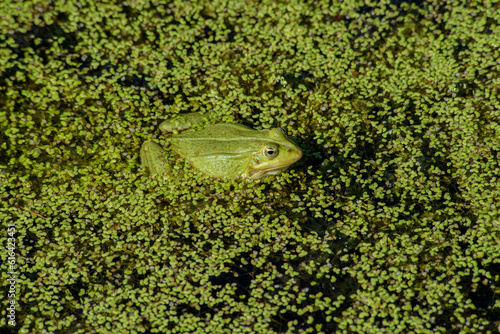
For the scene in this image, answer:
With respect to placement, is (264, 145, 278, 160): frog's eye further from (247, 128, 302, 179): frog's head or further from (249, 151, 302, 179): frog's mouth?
(249, 151, 302, 179): frog's mouth

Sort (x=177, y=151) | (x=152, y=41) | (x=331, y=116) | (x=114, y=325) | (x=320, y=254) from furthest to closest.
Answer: (x=152, y=41) < (x=331, y=116) < (x=177, y=151) < (x=320, y=254) < (x=114, y=325)

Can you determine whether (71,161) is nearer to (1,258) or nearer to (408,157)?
(1,258)

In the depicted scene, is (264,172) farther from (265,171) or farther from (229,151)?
(229,151)

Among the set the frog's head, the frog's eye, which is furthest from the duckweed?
the frog's eye

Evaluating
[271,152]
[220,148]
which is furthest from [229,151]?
[271,152]

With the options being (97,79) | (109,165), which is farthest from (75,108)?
(109,165)
